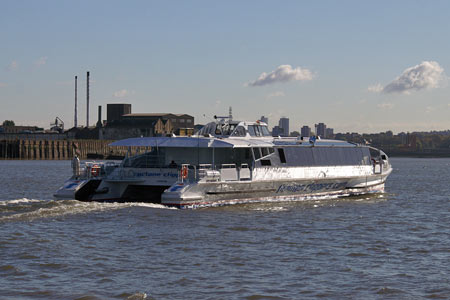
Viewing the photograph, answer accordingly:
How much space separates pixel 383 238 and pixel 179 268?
Result: 27.9 ft

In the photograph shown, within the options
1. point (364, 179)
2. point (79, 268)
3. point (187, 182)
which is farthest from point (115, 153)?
point (79, 268)

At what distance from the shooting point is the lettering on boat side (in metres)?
31.8

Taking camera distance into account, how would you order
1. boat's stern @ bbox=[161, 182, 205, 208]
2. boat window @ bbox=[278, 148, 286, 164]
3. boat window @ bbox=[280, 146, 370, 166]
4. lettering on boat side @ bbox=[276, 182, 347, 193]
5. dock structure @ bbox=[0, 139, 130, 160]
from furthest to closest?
1. dock structure @ bbox=[0, 139, 130, 160]
2. boat window @ bbox=[280, 146, 370, 166]
3. boat window @ bbox=[278, 148, 286, 164]
4. lettering on boat side @ bbox=[276, 182, 347, 193]
5. boat's stern @ bbox=[161, 182, 205, 208]

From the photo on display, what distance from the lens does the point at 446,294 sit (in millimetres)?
14469

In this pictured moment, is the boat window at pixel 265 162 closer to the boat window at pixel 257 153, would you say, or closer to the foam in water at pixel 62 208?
the boat window at pixel 257 153

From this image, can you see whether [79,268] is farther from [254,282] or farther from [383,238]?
[383,238]

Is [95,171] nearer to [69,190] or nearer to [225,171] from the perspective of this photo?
[69,190]

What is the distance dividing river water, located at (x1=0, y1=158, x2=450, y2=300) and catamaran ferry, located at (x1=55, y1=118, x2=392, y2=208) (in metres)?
1.00

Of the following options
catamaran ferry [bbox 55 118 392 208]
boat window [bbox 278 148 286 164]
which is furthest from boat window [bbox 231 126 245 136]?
boat window [bbox 278 148 286 164]

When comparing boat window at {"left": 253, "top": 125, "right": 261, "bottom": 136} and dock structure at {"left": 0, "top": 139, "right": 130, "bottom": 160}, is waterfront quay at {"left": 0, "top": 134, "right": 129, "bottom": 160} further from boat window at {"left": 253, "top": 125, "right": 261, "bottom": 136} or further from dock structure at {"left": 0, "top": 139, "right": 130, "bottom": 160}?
boat window at {"left": 253, "top": 125, "right": 261, "bottom": 136}

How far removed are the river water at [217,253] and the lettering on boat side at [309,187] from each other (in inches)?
87.7

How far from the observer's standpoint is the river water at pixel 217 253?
14609mm

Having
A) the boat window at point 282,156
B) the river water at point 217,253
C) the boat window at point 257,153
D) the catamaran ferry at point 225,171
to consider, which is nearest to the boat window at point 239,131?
the catamaran ferry at point 225,171

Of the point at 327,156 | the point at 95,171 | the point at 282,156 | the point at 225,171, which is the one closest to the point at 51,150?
the point at 327,156
